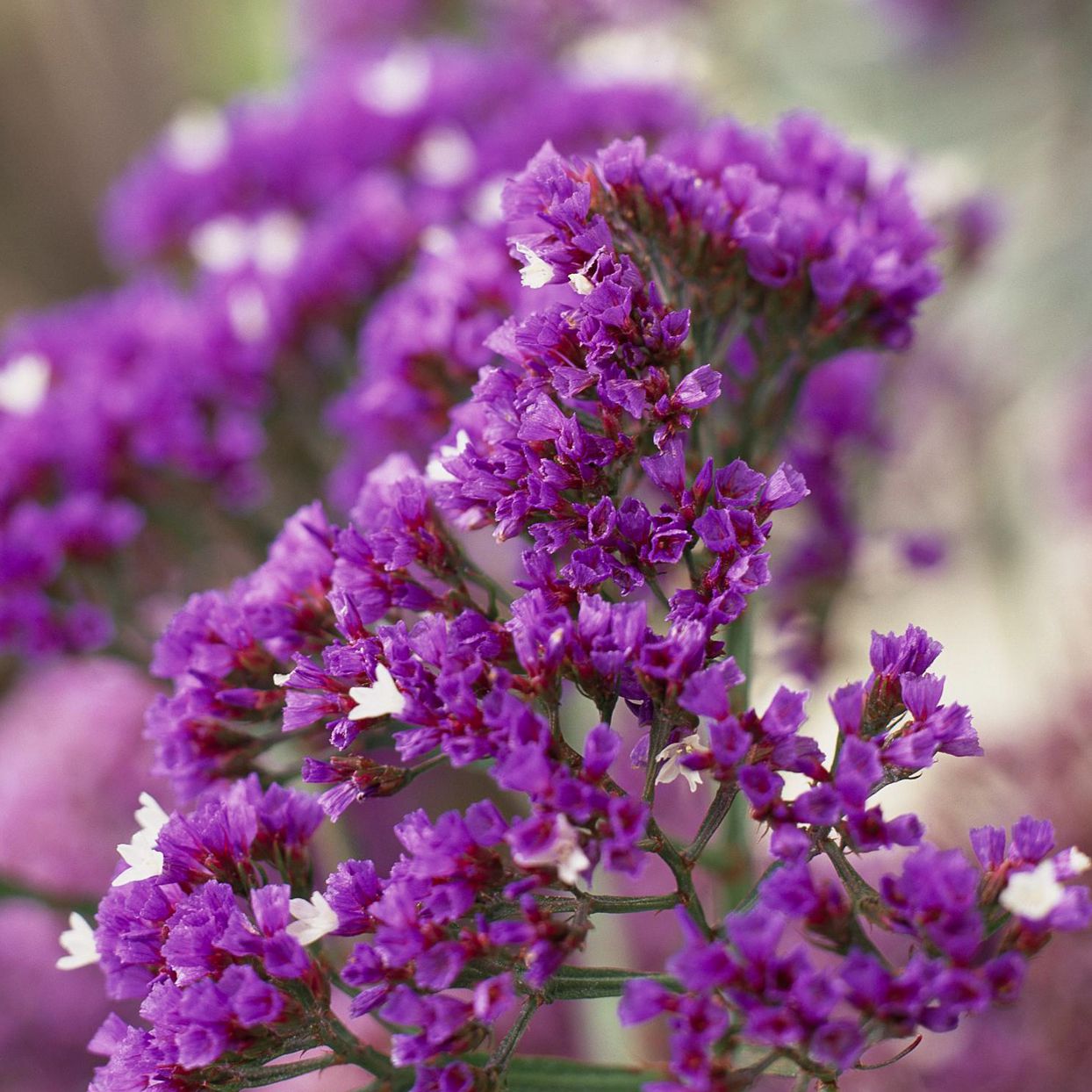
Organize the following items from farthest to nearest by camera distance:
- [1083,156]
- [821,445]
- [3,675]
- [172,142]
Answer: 1. [1083,156]
2. [3,675]
3. [172,142]
4. [821,445]

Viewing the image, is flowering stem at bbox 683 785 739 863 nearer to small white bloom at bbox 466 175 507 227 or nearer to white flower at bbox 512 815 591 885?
white flower at bbox 512 815 591 885

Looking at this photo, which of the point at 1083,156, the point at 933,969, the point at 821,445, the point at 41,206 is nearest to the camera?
the point at 933,969

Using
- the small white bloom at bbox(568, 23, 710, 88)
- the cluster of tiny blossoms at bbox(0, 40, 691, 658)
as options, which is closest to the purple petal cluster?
the cluster of tiny blossoms at bbox(0, 40, 691, 658)

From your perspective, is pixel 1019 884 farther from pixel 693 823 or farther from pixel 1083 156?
pixel 1083 156

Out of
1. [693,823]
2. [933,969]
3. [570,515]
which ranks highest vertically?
[693,823]

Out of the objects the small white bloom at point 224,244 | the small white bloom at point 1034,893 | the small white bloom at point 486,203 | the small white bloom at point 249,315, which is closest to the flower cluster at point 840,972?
the small white bloom at point 1034,893

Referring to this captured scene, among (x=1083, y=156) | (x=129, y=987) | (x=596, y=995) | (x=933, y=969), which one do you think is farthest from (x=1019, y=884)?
(x=1083, y=156)
